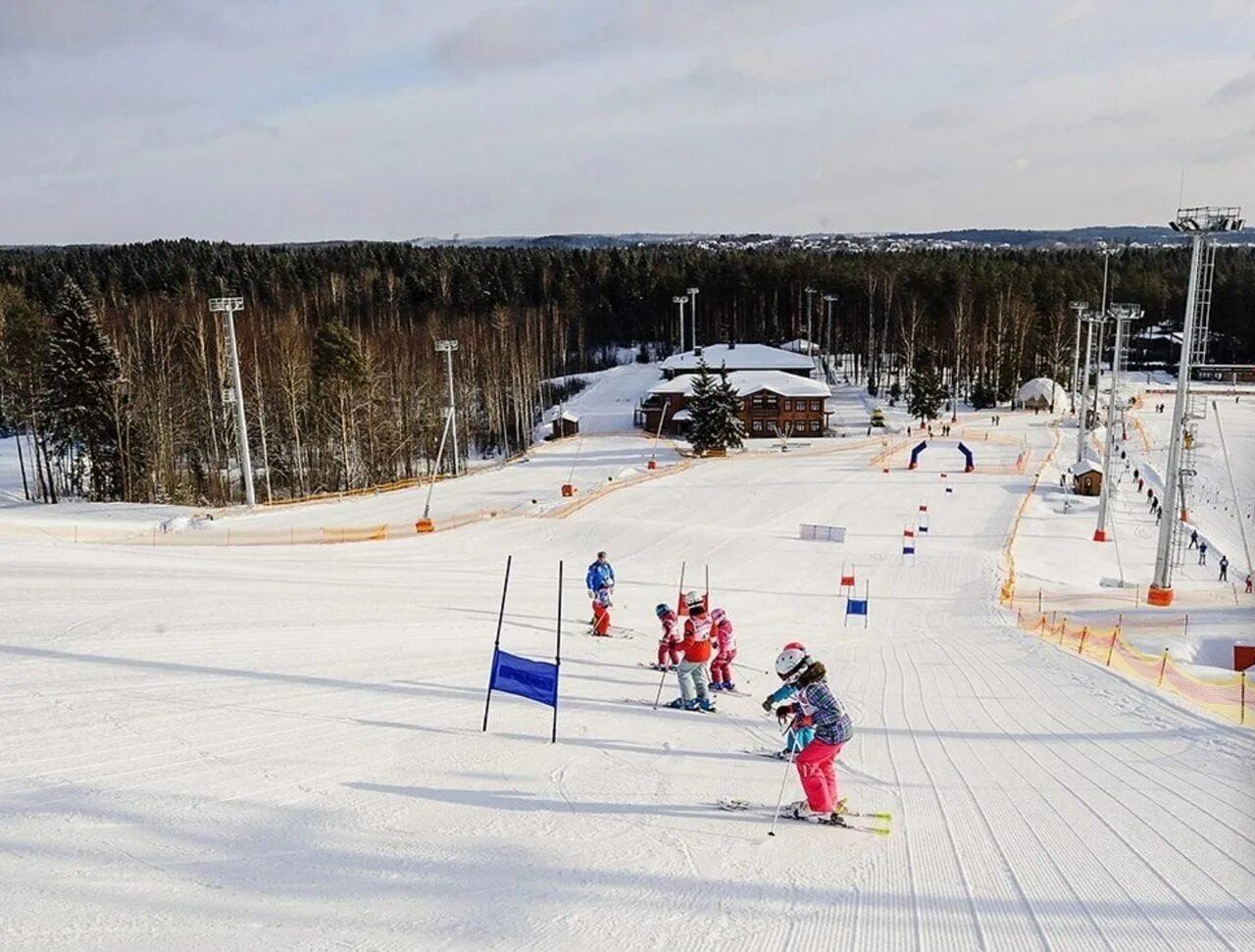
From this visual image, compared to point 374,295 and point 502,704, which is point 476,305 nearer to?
point 374,295

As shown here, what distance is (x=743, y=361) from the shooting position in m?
69.4

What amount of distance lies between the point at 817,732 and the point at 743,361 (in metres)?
64.9

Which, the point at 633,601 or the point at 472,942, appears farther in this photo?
the point at 633,601

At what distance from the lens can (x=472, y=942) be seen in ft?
14.4

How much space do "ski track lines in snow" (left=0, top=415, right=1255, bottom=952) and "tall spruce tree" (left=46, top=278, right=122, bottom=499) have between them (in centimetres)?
2821

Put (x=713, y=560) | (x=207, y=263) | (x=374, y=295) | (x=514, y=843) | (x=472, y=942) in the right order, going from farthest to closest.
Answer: (x=207, y=263) → (x=374, y=295) → (x=713, y=560) → (x=514, y=843) → (x=472, y=942)

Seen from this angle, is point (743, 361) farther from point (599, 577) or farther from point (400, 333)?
point (599, 577)

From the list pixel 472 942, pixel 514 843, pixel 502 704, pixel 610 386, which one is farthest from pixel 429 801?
pixel 610 386

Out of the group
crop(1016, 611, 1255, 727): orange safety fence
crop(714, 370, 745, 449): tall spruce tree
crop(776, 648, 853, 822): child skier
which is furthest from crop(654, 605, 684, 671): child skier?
crop(714, 370, 745, 449): tall spruce tree

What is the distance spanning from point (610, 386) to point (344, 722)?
67.8 metres

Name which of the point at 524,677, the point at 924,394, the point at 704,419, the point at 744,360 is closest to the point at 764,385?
the point at 704,419

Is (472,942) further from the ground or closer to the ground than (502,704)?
further from the ground

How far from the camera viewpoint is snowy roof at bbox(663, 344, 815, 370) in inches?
2618

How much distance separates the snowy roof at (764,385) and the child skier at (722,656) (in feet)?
153
